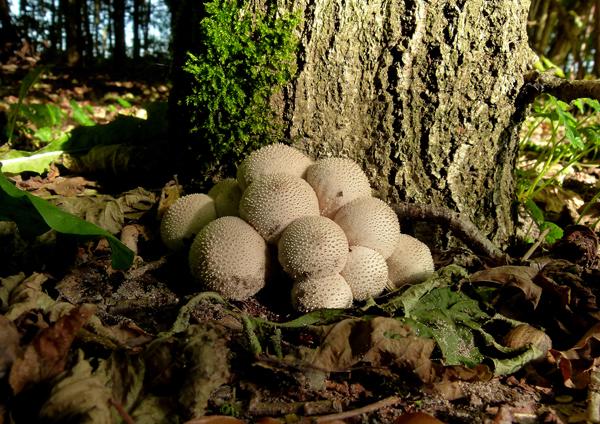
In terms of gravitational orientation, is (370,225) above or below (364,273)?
above

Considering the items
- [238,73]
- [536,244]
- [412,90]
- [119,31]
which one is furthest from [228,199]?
[119,31]

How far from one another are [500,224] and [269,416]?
151 centimetres

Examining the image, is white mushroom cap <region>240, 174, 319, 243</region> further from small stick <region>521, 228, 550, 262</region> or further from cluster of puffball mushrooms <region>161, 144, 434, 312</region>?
small stick <region>521, 228, 550, 262</region>

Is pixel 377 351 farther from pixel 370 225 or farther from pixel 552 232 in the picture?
pixel 552 232

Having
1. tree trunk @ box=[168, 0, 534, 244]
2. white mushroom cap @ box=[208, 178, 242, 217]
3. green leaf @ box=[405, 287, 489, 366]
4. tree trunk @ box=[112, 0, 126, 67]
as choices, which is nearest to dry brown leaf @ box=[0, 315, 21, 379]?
white mushroom cap @ box=[208, 178, 242, 217]

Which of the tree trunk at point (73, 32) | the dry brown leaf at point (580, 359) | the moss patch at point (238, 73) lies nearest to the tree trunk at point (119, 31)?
the tree trunk at point (73, 32)

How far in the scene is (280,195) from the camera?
177 cm

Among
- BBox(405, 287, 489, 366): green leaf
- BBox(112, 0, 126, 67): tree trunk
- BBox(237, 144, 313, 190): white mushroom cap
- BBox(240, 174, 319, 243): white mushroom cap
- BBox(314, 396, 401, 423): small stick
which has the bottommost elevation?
BBox(112, 0, 126, 67): tree trunk

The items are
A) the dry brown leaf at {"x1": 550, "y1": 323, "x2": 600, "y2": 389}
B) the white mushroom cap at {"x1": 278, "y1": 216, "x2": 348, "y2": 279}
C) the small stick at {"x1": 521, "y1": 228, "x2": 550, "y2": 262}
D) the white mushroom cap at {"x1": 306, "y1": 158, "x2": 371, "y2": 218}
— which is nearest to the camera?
the dry brown leaf at {"x1": 550, "y1": 323, "x2": 600, "y2": 389}

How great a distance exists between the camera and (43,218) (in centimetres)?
164

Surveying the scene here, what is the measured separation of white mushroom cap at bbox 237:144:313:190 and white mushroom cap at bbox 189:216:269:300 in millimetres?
237

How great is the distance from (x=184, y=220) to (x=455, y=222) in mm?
1079

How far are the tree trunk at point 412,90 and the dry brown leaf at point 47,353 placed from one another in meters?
1.23

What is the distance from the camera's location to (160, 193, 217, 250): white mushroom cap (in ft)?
6.33
